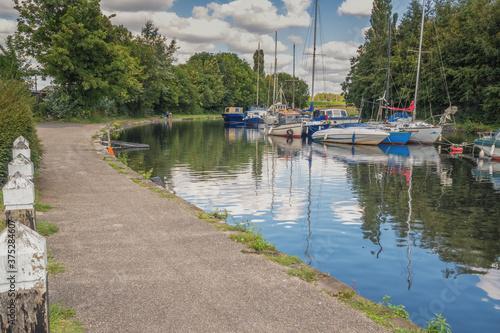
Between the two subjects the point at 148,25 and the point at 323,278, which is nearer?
the point at 323,278

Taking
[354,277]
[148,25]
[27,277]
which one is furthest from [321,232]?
[148,25]

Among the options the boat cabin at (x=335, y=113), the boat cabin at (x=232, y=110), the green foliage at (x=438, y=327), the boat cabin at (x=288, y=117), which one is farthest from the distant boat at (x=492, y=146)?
the boat cabin at (x=232, y=110)

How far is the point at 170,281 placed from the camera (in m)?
6.02

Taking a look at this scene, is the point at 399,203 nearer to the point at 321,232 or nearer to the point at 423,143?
the point at 321,232

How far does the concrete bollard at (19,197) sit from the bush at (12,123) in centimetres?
735

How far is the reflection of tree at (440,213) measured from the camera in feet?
34.0

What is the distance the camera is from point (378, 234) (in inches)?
461

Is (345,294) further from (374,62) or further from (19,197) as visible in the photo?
(374,62)

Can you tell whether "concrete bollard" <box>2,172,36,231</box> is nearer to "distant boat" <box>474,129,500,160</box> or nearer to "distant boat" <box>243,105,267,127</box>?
"distant boat" <box>474,129,500,160</box>

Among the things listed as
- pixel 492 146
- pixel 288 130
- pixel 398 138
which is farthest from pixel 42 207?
pixel 288 130

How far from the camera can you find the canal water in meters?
8.13

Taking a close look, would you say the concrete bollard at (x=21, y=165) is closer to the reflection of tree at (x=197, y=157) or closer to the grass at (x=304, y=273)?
the grass at (x=304, y=273)

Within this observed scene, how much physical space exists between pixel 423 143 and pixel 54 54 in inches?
1476

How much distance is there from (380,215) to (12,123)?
1133cm
